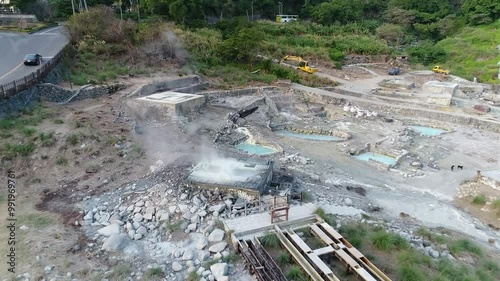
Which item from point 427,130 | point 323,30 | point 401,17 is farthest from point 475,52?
point 427,130

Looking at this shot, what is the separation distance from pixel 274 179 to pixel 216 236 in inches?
168

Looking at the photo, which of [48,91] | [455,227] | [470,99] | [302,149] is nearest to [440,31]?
[470,99]

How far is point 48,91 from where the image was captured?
19906 millimetres

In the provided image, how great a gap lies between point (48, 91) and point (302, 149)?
13.6 metres

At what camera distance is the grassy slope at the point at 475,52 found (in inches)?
1430

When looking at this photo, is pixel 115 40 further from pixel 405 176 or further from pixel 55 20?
pixel 405 176

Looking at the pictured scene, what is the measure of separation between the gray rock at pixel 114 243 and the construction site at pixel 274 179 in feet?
0.10

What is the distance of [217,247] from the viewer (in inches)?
368

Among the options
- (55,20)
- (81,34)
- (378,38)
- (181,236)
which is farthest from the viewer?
(378,38)

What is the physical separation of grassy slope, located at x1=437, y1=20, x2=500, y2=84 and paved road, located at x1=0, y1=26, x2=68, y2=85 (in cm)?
3558

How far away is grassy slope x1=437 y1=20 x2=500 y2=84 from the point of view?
3631 centimetres

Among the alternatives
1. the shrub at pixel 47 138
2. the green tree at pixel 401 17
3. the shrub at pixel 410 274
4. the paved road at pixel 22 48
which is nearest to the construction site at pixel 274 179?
the shrub at pixel 410 274

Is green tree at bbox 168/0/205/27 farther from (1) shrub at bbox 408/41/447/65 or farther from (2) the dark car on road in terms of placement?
(1) shrub at bbox 408/41/447/65

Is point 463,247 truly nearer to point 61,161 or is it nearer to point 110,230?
point 110,230
